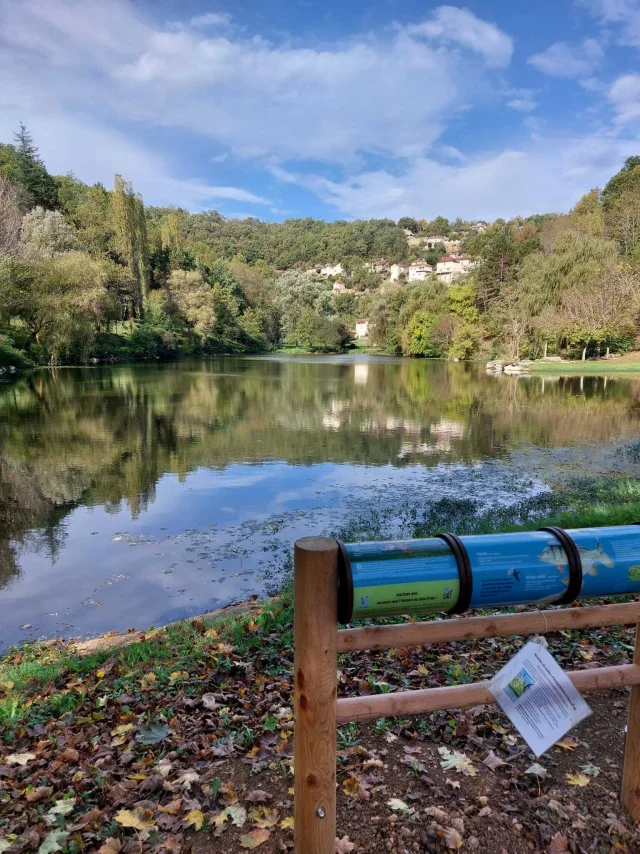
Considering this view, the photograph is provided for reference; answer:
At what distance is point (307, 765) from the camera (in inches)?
83.3

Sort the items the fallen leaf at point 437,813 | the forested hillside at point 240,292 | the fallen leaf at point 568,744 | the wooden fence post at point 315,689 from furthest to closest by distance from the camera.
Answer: the forested hillside at point 240,292 → the fallen leaf at point 568,744 → the fallen leaf at point 437,813 → the wooden fence post at point 315,689

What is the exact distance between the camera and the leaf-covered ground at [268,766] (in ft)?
9.27

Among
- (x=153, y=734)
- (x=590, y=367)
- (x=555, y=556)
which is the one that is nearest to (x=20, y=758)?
(x=153, y=734)

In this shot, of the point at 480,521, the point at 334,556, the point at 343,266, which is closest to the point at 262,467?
the point at 480,521

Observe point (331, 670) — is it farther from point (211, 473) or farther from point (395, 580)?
point (211, 473)

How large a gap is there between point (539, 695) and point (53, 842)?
2586mm

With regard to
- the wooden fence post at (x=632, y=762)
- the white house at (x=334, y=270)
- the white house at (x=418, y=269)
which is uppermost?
the white house at (x=334, y=270)

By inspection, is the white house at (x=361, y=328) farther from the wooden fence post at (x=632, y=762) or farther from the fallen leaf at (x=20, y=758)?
the wooden fence post at (x=632, y=762)

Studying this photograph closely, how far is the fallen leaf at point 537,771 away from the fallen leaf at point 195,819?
6.13ft

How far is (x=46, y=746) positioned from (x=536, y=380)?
42561mm

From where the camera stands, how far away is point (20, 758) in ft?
11.8

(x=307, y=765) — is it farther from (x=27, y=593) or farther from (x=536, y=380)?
(x=536, y=380)

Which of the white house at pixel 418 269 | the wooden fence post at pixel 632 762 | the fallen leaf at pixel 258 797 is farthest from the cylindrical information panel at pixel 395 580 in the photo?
the white house at pixel 418 269

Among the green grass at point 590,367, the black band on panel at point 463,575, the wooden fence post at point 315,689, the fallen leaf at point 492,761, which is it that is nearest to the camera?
the wooden fence post at point 315,689
